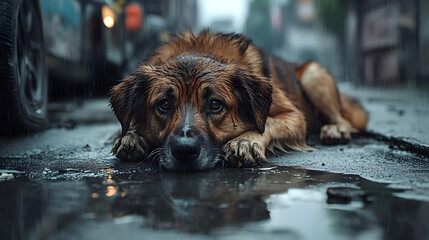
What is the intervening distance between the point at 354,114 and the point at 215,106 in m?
2.72

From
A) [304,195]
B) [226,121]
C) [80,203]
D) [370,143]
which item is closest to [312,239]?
[304,195]

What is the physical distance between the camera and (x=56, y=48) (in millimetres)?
6730

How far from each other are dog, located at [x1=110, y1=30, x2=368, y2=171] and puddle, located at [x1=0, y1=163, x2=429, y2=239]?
1.19 ft

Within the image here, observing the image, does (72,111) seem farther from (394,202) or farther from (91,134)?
(394,202)

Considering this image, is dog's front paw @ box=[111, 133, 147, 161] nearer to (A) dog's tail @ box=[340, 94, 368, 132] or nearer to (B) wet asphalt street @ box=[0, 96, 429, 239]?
(B) wet asphalt street @ box=[0, 96, 429, 239]

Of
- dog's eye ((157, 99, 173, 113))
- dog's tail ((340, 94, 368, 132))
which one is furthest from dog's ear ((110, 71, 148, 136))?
dog's tail ((340, 94, 368, 132))

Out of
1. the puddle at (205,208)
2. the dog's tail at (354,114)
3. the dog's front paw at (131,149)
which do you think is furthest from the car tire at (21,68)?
the dog's tail at (354,114)

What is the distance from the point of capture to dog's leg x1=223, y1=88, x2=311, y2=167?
11.4 feet

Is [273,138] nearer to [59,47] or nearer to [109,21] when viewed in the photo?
[59,47]

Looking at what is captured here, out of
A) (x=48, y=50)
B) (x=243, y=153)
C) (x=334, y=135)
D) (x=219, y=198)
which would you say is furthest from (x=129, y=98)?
(x=48, y=50)

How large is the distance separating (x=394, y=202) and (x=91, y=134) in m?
3.90

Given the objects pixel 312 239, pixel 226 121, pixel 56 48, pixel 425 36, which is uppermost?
pixel 425 36

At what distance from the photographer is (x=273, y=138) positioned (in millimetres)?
4152

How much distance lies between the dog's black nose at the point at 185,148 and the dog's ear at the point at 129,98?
783 mm
